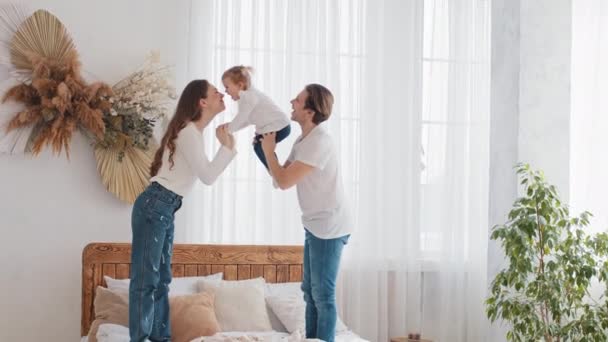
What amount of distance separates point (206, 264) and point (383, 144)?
126cm

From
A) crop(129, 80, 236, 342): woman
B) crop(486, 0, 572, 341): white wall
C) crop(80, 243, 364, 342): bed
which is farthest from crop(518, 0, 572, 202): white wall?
crop(129, 80, 236, 342): woman

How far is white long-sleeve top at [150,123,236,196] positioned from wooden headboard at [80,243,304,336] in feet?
3.01

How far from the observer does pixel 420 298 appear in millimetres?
4590

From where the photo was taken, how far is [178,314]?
370 cm

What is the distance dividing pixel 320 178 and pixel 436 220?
1551 millimetres

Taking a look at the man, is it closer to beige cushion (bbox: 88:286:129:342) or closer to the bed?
the bed

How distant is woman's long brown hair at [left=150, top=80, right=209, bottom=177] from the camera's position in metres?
3.33

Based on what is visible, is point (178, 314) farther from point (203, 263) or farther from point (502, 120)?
point (502, 120)

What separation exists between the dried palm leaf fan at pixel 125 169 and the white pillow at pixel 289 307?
0.92m

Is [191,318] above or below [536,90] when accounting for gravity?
below

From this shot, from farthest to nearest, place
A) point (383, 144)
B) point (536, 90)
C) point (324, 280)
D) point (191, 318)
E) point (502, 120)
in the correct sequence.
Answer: point (383, 144) → point (502, 120) → point (536, 90) → point (191, 318) → point (324, 280)

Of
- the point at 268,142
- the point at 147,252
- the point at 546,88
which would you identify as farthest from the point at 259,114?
the point at 546,88

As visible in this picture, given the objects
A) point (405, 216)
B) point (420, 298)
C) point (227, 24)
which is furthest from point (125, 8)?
point (420, 298)

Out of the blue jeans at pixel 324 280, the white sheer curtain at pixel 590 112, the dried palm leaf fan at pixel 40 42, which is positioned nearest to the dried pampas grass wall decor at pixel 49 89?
the dried palm leaf fan at pixel 40 42
